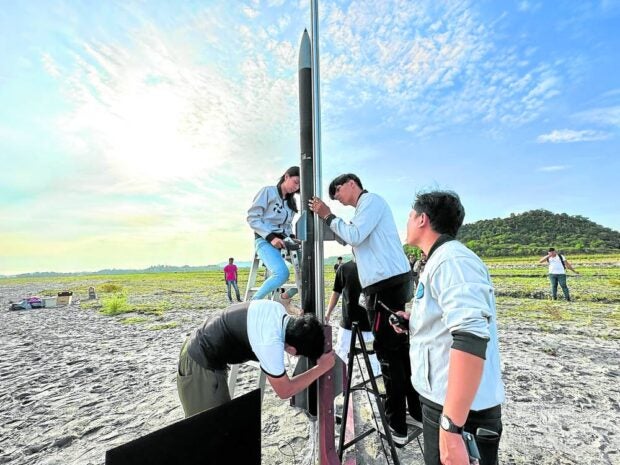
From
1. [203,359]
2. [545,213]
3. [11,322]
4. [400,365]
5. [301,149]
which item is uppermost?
[545,213]

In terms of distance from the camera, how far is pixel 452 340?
1.59 metres

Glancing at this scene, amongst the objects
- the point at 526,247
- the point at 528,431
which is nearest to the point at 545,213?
the point at 526,247

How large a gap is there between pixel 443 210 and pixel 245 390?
184 inches

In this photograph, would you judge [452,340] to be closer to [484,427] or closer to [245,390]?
[484,427]

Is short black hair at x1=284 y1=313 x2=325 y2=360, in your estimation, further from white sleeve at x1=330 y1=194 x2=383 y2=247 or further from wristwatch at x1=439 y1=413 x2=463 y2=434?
wristwatch at x1=439 y1=413 x2=463 y2=434

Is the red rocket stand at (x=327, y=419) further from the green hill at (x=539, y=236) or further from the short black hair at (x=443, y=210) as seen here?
the green hill at (x=539, y=236)

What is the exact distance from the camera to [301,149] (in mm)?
2668

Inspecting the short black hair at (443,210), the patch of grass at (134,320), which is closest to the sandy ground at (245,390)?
the short black hair at (443,210)

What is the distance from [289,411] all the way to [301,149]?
3.46m

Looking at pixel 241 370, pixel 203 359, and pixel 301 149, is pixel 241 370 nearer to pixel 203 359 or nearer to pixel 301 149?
pixel 203 359

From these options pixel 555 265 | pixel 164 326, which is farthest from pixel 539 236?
pixel 164 326

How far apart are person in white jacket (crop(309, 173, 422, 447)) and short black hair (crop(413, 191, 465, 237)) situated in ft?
3.03

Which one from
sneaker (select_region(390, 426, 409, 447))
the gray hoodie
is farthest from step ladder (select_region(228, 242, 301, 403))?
sneaker (select_region(390, 426, 409, 447))

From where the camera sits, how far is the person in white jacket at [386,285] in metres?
2.83
